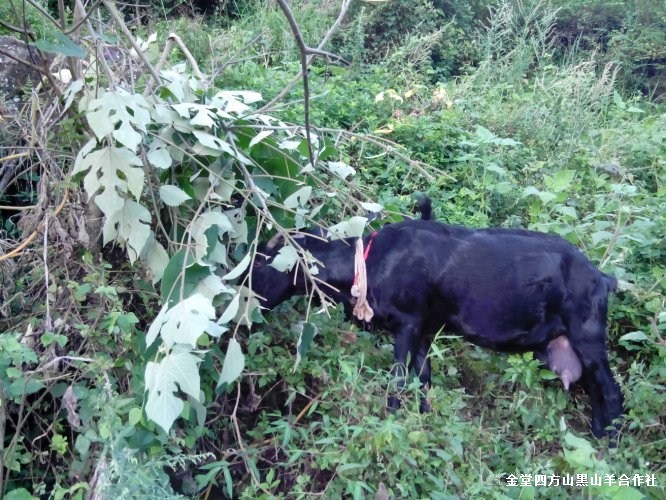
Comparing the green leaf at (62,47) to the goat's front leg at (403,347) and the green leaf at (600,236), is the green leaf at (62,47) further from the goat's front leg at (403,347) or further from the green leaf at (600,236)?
the green leaf at (600,236)

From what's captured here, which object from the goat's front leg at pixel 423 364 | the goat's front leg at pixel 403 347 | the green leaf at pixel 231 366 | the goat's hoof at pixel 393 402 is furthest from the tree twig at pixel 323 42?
the goat's hoof at pixel 393 402

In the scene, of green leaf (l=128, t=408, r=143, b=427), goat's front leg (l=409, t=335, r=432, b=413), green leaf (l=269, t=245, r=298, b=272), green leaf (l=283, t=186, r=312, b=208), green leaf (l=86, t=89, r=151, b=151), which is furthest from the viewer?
goat's front leg (l=409, t=335, r=432, b=413)

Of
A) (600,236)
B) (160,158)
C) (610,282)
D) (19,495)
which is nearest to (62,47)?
(160,158)

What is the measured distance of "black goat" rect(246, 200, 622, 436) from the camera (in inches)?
135

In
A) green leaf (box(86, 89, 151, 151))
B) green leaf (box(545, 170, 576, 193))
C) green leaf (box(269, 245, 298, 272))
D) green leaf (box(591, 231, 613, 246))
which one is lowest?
green leaf (box(591, 231, 613, 246))

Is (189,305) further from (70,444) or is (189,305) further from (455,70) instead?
(455,70)

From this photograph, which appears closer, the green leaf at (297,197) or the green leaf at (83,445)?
the green leaf at (83,445)

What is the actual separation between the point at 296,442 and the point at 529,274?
133 cm

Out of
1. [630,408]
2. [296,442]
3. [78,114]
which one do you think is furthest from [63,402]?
[630,408]

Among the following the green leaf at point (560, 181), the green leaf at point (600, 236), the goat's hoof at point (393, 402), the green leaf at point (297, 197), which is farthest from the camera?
the green leaf at point (560, 181)

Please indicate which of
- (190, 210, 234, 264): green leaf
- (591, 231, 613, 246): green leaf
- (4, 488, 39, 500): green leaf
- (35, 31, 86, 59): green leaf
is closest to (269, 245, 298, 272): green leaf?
(190, 210, 234, 264): green leaf

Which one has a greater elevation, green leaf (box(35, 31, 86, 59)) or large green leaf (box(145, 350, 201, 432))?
green leaf (box(35, 31, 86, 59))

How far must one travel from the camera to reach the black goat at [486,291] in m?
3.44

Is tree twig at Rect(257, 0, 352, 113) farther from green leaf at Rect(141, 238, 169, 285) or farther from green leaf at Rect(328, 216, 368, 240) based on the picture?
green leaf at Rect(141, 238, 169, 285)
